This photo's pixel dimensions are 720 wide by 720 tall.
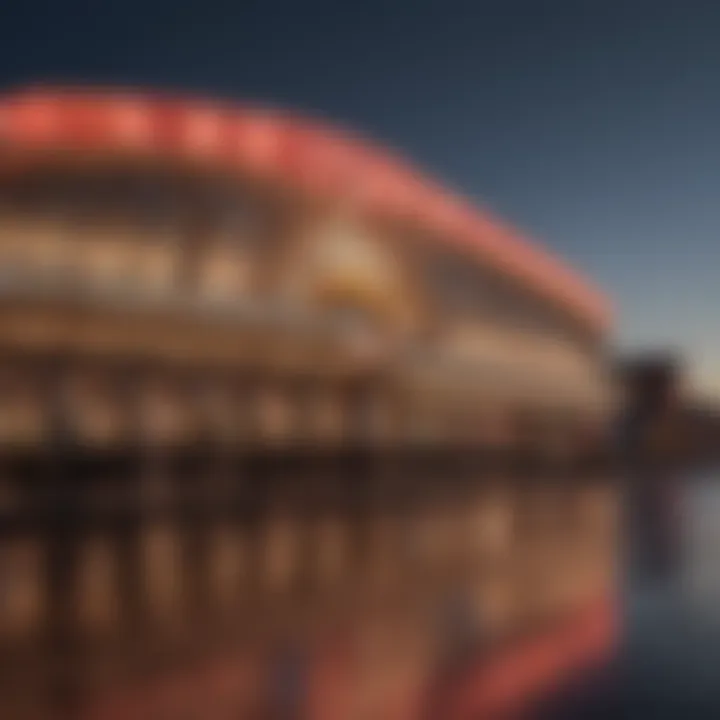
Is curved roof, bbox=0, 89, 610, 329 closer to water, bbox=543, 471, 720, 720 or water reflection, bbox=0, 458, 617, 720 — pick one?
water reflection, bbox=0, 458, 617, 720

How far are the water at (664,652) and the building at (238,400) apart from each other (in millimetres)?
407

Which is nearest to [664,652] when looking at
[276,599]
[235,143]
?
[276,599]

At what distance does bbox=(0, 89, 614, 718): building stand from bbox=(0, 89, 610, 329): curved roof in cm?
5

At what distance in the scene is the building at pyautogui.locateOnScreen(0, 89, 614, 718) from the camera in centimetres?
563

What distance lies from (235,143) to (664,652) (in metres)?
17.4

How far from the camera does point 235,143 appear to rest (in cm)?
2098

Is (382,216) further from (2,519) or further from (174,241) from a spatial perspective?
(2,519)

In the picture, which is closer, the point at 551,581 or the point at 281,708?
the point at 281,708

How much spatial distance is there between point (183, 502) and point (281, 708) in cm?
1073

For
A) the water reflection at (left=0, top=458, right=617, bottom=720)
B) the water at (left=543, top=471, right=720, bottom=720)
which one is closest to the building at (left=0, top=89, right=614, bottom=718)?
the water reflection at (left=0, top=458, right=617, bottom=720)

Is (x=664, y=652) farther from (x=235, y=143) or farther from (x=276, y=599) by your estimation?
(x=235, y=143)

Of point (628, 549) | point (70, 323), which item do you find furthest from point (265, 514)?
point (70, 323)

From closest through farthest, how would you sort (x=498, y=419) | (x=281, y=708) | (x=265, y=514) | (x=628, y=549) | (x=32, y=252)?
(x=281, y=708)
(x=628, y=549)
(x=265, y=514)
(x=32, y=252)
(x=498, y=419)

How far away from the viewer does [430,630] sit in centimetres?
522
